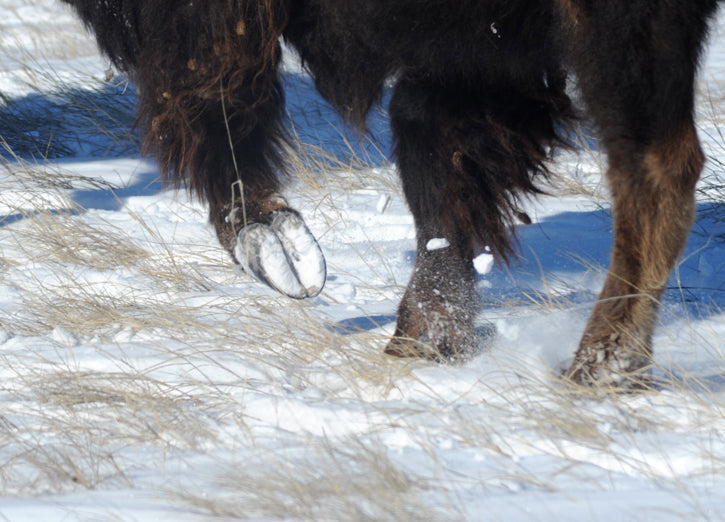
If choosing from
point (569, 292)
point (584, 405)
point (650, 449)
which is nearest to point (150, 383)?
point (584, 405)

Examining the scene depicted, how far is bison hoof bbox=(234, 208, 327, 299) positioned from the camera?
7.65ft

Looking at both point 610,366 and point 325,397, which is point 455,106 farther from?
point 325,397

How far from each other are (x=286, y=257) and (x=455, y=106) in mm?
672

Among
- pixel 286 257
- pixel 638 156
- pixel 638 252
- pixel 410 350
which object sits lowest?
pixel 410 350

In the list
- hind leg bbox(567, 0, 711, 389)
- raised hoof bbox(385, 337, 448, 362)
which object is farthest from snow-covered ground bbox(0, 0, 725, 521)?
hind leg bbox(567, 0, 711, 389)

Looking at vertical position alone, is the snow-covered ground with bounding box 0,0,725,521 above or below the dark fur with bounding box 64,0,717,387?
below

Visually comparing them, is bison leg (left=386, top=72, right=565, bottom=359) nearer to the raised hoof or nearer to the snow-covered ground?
the raised hoof

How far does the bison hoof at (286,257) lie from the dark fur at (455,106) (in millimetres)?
116

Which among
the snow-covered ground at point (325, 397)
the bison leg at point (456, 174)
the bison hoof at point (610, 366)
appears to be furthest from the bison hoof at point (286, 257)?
the bison hoof at point (610, 366)

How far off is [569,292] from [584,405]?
3.50 ft

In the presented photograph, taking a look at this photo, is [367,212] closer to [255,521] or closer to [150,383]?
[150,383]

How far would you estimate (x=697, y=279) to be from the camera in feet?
9.32

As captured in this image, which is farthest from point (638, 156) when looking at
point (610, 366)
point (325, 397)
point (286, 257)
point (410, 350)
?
point (286, 257)

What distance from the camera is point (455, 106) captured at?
7.42ft
